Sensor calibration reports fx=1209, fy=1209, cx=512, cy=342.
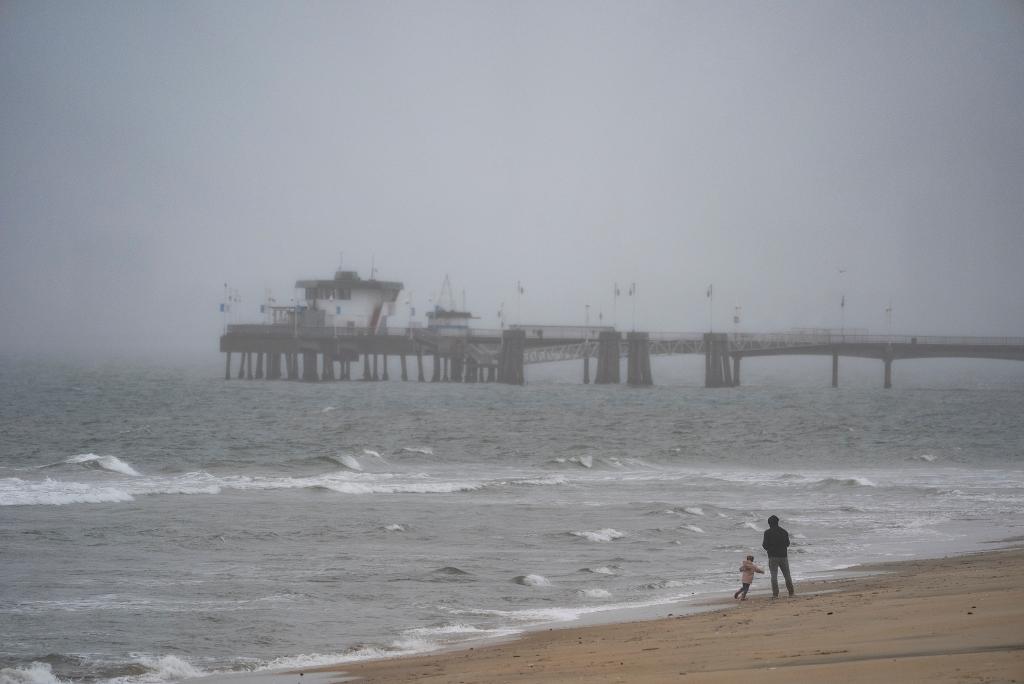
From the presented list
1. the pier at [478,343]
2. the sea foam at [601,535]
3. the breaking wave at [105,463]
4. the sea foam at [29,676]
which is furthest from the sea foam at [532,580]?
the pier at [478,343]

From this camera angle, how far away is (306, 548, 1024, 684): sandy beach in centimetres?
1043

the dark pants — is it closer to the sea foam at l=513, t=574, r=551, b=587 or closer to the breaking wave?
the sea foam at l=513, t=574, r=551, b=587

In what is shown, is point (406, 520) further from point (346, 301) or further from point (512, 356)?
point (346, 301)

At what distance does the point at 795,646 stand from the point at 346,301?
101 meters

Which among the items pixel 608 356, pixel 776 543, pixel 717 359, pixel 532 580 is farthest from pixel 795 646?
pixel 717 359

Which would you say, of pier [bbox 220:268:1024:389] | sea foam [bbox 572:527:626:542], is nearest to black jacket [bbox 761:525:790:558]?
sea foam [bbox 572:527:626:542]

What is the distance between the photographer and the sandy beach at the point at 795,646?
10.4 m

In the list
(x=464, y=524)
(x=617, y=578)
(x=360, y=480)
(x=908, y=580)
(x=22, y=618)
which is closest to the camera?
(x=22, y=618)

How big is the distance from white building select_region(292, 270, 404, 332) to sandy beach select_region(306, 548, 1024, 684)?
94.1 meters

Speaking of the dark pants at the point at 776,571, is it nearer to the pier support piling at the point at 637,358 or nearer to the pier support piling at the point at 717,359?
the pier support piling at the point at 637,358

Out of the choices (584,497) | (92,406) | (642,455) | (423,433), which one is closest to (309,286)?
(92,406)

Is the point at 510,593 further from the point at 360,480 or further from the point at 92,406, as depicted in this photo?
the point at 92,406

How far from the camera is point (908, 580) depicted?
19.1 metres

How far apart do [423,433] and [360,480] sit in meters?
21.1
